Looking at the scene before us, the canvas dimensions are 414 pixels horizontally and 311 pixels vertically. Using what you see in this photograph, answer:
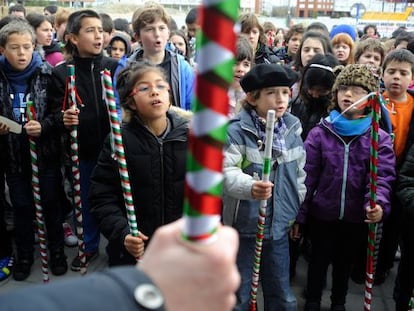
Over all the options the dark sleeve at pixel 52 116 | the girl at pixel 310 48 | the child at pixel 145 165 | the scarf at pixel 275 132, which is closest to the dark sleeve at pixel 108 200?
the child at pixel 145 165

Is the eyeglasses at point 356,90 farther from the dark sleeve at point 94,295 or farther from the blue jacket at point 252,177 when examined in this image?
the dark sleeve at point 94,295

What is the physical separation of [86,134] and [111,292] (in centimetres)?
275

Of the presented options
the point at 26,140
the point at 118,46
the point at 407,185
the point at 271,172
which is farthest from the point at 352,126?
the point at 118,46

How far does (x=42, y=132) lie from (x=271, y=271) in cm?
181

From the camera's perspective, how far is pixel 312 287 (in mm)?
2961

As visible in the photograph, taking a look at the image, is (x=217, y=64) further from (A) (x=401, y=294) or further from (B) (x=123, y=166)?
(A) (x=401, y=294)

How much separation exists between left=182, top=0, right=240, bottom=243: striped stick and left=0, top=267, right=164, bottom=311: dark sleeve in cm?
10

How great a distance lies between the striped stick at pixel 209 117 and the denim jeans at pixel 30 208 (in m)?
2.88

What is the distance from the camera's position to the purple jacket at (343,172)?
8.68 ft

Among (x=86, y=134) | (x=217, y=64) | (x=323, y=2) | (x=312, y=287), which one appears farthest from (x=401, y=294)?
(x=323, y=2)

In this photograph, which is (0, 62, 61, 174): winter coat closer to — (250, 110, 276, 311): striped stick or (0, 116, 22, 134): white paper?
(0, 116, 22, 134): white paper

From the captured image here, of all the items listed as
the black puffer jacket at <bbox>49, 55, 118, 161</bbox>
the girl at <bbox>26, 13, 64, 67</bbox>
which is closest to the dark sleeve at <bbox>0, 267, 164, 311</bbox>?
the black puffer jacket at <bbox>49, 55, 118, 161</bbox>

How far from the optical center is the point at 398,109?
3.14m

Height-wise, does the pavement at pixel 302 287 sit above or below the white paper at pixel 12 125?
below
